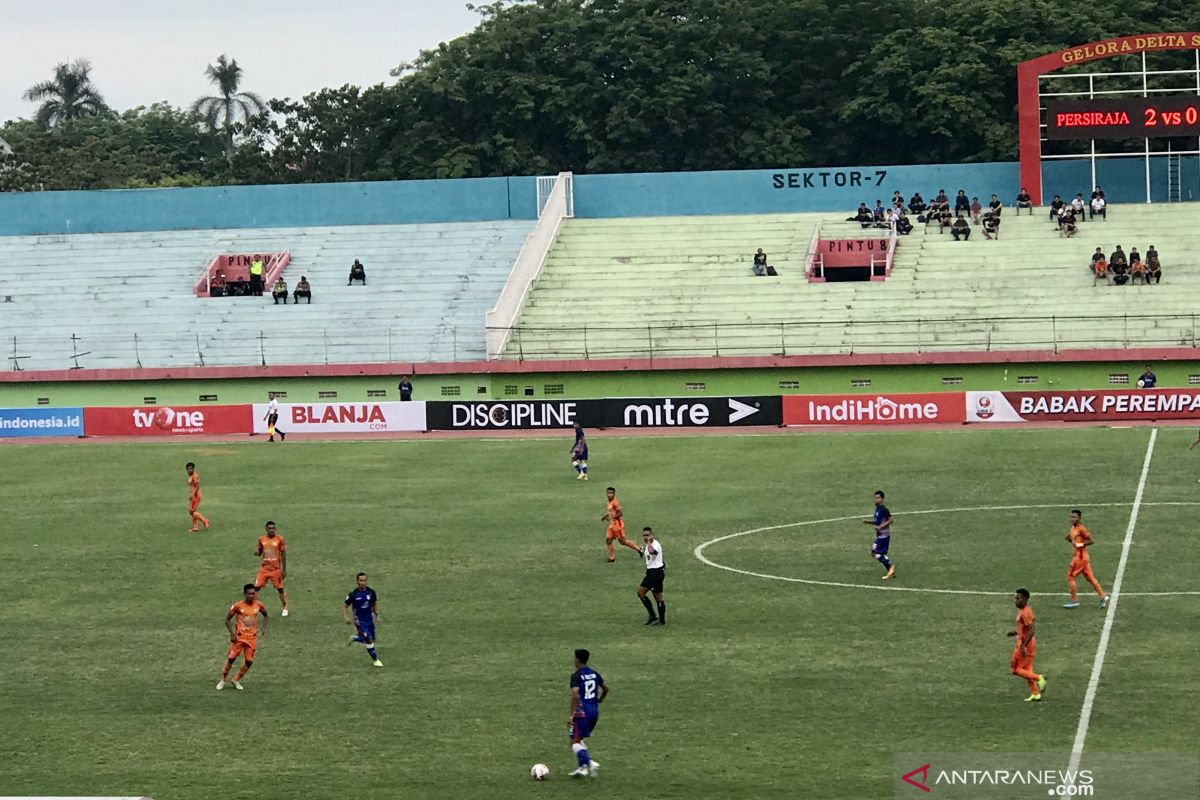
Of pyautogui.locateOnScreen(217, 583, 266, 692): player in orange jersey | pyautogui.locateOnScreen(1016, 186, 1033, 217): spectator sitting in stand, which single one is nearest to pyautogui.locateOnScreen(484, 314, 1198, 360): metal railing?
pyautogui.locateOnScreen(1016, 186, 1033, 217): spectator sitting in stand

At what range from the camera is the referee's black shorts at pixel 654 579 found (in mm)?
30300

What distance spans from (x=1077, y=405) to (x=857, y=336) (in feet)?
28.3

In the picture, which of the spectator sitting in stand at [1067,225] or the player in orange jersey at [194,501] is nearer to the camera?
the player in orange jersey at [194,501]

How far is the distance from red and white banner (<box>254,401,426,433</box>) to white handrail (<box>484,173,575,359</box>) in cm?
422

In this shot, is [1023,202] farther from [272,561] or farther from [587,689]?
[587,689]

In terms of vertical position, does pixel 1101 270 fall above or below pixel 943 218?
below

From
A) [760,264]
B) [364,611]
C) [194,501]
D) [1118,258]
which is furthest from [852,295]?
[364,611]

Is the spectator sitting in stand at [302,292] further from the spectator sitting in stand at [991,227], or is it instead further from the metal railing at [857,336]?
the spectator sitting in stand at [991,227]

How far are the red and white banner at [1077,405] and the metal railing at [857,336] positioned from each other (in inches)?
97.2

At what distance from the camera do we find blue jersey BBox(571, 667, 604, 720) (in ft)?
71.8

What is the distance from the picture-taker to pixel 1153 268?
65938mm

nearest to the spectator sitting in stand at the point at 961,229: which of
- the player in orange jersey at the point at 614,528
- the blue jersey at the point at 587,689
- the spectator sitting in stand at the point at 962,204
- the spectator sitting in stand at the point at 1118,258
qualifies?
the spectator sitting in stand at the point at 962,204

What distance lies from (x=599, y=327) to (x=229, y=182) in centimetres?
4508

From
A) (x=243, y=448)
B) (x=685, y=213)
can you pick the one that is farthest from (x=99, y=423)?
(x=685, y=213)
